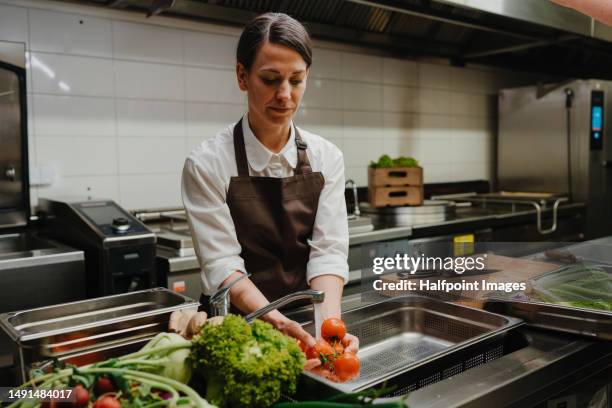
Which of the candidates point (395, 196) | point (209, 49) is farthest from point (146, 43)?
point (395, 196)

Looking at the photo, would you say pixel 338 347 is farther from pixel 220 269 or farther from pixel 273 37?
pixel 273 37

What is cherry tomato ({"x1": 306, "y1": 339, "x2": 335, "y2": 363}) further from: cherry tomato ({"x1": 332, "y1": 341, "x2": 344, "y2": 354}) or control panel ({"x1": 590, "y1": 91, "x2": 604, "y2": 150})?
control panel ({"x1": 590, "y1": 91, "x2": 604, "y2": 150})

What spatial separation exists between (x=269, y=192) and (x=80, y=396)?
1.05m

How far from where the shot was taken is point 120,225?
232 centimetres

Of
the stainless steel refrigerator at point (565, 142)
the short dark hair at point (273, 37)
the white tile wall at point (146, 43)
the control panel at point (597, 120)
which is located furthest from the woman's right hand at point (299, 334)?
the control panel at point (597, 120)

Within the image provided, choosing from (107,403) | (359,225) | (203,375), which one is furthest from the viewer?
(359,225)

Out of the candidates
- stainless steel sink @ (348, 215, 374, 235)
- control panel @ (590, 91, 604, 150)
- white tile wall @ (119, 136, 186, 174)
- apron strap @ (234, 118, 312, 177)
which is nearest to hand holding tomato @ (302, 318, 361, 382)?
apron strap @ (234, 118, 312, 177)

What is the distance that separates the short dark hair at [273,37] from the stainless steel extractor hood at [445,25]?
43.3 inches

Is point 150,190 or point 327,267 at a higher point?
point 150,190

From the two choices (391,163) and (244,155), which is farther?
(391,163)

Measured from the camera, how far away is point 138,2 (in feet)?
8.91

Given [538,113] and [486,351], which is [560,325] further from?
[538,113]

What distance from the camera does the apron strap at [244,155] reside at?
172 centimetres

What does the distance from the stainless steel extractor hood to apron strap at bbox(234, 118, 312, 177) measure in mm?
1071
